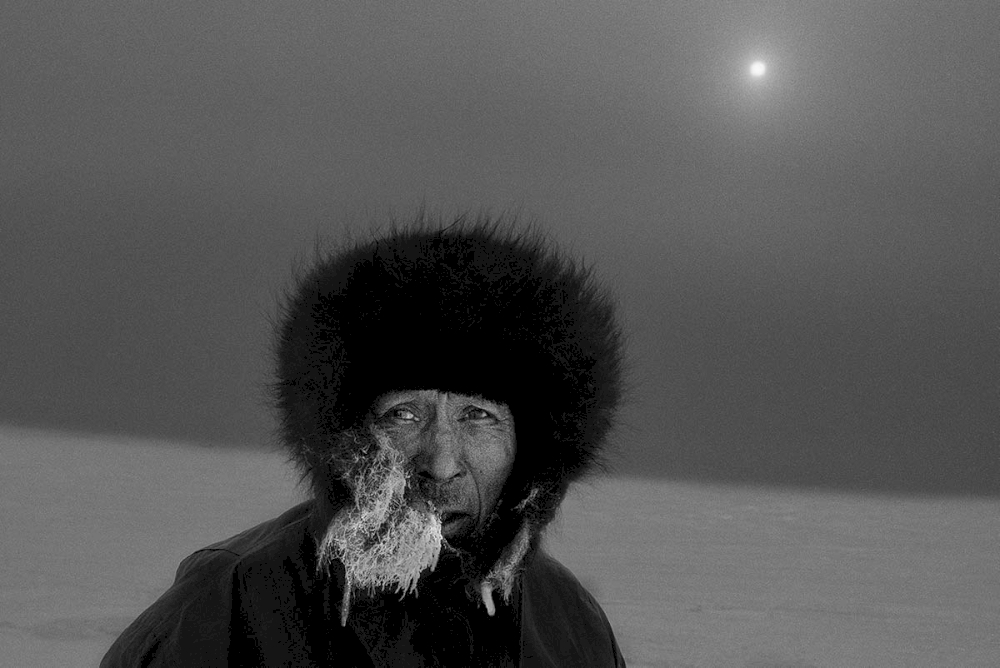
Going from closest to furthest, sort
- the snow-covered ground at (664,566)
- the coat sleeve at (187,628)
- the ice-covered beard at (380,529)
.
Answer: the coat sleeve at (187,628), the ice-covered beard at (380,529), the snow-covered ground at (664,566)

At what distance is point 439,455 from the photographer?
1.17 metres

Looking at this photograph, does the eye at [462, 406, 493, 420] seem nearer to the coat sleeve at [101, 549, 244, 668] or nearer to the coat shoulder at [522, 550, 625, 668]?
the coat shoulder at [522, 550, 625, 668]

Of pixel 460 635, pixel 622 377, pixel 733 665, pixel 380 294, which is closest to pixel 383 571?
pixel 460 635

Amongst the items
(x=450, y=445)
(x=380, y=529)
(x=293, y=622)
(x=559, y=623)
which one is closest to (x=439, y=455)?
(x=450, y=445)

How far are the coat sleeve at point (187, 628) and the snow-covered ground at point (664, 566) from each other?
29 centimetres

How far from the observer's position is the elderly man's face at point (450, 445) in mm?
1183

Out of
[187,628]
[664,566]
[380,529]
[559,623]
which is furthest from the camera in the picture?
[664,566]

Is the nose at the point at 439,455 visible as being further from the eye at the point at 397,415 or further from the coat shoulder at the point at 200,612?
the coat shoulder at the point at 200,612

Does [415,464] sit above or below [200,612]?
above

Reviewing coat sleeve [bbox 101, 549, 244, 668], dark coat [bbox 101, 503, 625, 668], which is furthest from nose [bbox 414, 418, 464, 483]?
coat sleeve [bbox 101, 549, 244, 668]

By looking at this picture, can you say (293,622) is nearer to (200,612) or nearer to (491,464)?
(200,612)

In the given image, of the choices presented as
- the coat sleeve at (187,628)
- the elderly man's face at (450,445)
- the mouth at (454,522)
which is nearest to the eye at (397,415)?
the elderly man's face at (450,445)

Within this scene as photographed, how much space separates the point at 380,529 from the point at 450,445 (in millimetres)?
141

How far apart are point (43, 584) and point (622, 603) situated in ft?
8.39
